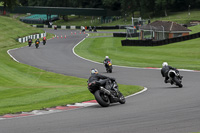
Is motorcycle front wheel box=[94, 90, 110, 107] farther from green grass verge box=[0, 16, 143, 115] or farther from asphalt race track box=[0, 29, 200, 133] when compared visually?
green grass verge box=[0, 16, 143, 115]

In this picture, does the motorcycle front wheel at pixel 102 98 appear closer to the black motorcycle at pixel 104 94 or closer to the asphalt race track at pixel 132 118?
the black motorcycle at pixel 104 94

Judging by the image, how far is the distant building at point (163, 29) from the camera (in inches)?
2351

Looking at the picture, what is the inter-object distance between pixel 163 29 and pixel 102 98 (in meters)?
44.3

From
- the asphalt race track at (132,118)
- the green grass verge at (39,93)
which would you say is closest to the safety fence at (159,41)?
the green grass verge at (39,93)

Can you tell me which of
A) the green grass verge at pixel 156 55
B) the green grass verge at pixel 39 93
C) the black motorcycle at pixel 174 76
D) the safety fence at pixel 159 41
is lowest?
the green grass verge at pixel 156 55

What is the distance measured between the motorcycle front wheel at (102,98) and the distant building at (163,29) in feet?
145

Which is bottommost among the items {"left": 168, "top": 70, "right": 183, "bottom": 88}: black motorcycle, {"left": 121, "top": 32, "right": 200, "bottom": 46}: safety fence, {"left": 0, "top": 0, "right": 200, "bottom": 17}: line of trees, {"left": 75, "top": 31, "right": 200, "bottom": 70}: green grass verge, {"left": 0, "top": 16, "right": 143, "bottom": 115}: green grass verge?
{"left": 75, "top": 31, "right": 200, "bottom": 70}: green grass verge

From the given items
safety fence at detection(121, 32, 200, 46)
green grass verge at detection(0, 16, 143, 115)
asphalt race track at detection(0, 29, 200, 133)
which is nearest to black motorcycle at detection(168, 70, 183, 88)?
asphalt race track at detection(0, 29, 200, 133)

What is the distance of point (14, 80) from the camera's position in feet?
82.5

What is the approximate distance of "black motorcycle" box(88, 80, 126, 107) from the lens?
14.6m

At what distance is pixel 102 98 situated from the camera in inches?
580

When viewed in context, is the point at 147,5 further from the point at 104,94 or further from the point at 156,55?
the point at 104,94

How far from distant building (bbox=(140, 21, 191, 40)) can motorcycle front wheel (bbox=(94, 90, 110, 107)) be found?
44.1m

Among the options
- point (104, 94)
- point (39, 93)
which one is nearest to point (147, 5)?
point (39, 93)
